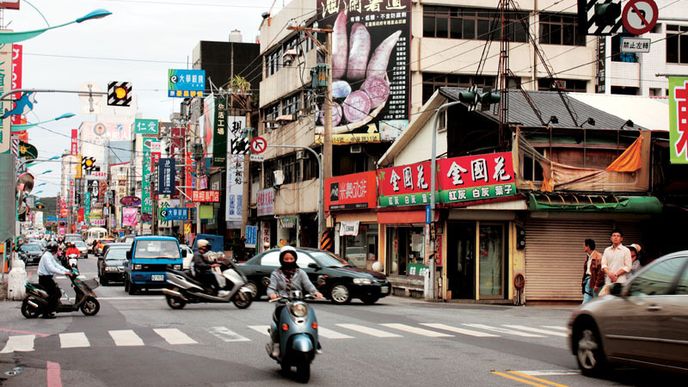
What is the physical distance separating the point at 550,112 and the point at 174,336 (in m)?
18.9

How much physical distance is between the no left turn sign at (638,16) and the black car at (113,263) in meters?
23.1

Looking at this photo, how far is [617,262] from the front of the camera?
17484 millimetres

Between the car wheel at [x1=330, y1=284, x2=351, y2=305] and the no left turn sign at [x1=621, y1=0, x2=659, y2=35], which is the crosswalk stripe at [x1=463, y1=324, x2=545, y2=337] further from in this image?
the no left turn sign at [x1=621, y1=0, x2=659, y2=35]

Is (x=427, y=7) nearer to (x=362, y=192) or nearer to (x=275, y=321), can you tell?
(x=362, y=192)

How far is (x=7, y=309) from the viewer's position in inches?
880

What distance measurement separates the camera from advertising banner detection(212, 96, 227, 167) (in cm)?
6706

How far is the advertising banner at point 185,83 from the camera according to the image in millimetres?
65500

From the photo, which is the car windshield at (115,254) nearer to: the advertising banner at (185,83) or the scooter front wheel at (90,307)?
the scooter front wheel at (90,307)

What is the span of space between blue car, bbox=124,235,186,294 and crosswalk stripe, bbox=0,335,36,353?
12706mm

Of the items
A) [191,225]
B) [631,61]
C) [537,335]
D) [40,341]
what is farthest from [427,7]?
[191,225]

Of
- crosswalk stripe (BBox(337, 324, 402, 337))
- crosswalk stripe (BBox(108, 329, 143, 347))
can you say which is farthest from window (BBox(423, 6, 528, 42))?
crosswalk stripe (BBox(108, 329, 143, 347))

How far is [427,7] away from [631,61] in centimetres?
1245

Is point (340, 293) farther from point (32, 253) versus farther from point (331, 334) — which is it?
point (32, 253)

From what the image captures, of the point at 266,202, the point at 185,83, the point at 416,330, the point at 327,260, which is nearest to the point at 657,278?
the point at 416,330
